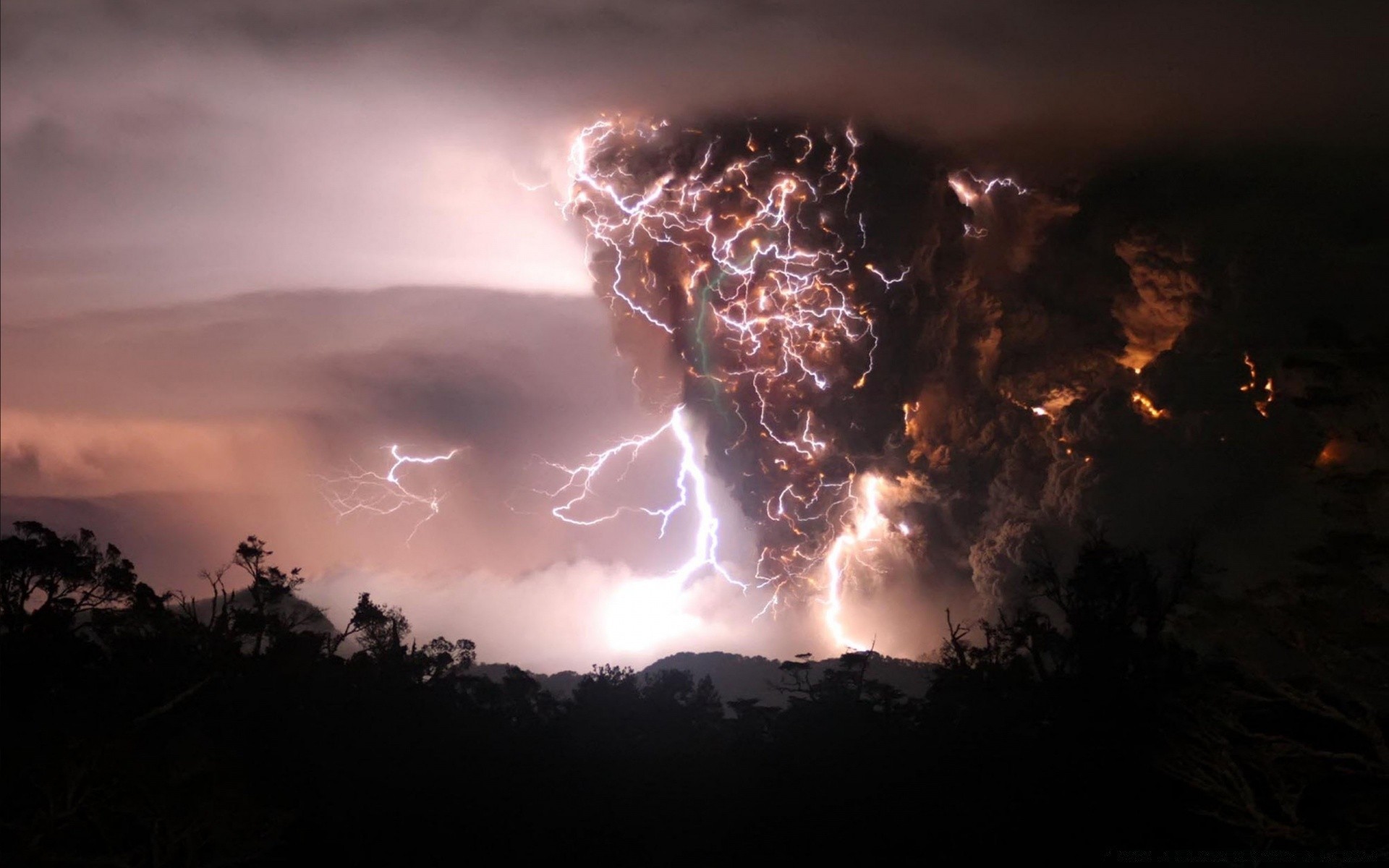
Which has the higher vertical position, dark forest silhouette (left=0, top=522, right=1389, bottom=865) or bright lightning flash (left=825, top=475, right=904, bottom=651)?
bright lightning flash (left=825, top=475, right=904, bottom=651)

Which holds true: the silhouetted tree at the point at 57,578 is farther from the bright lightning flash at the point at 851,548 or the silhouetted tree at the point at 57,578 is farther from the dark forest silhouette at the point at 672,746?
the bright lightning flash at the point at 851,548

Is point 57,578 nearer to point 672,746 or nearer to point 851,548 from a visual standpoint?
point 672,746

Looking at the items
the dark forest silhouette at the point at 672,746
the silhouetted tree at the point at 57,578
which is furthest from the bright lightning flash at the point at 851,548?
the silhouetted tree at the point at 57,578

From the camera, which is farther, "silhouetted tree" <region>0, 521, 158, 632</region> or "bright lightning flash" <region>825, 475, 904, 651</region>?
"bright lightning flash" <region>825, 475, 904, 651</region>

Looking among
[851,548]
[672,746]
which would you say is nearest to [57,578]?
[672,746]

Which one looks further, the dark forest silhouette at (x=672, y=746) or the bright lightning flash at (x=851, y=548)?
the bright lightning flash at (x=851, y=548)

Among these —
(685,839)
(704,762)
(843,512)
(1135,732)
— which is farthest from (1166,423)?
(685,839)

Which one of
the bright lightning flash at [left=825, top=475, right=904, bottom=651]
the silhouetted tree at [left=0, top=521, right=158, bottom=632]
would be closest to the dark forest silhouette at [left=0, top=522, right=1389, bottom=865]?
the silhouetted tree at [left=0, top=521, right=158, bottom=632]

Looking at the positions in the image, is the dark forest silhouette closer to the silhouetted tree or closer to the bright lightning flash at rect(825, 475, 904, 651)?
the silhouetted tree

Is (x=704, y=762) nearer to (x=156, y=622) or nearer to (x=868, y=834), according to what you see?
(x=868, y=834)
